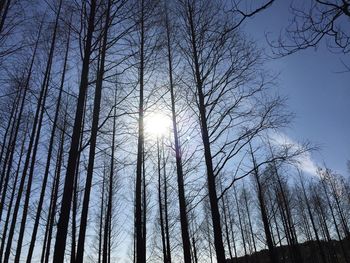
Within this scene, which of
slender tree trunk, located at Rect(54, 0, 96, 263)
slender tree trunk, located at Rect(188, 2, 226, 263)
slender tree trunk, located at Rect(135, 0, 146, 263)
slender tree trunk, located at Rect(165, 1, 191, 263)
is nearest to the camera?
slender tree trunk, located at Rect(54, 0, 96, 263)

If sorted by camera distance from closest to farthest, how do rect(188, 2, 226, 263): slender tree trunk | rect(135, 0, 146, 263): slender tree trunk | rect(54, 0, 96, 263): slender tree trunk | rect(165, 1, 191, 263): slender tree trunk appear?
rect(54, 0, 96, 263): slender tree trunk
rect(188, 2, 226, 263): slender tree trunk
rect(135, 0, 146, 263): slender tree trunk
rect(165, 1, 191, 263): slender tree trunk

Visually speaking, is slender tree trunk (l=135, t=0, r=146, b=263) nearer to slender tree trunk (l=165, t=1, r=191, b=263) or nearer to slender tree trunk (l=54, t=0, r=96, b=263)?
slender tree trunk (l=165, t=1, r=191, b=263)

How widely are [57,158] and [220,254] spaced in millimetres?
9369

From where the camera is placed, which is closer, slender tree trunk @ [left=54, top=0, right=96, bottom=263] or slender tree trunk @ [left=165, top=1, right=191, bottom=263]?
slender tree trunk @ [left=54, top=0, right=96, bottom=263]

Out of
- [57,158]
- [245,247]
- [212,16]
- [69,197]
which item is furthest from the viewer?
[245,247]

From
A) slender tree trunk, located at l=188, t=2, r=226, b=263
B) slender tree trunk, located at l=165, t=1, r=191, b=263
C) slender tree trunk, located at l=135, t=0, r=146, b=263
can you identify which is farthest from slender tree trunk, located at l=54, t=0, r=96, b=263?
slender tree trunk, located at l=165, t=1, r=191, b=263

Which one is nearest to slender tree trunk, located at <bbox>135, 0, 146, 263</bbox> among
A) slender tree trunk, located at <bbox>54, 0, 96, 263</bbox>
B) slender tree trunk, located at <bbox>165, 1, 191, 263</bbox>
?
slender tree trunk, located at <bbox>165, 1, 191, 263</bbox>

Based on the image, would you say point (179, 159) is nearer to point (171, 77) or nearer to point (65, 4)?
point (171, 77)

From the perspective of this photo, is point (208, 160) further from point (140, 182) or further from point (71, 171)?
point (71, 171)

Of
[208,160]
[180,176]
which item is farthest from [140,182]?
[208,160]

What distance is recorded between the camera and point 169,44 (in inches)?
384

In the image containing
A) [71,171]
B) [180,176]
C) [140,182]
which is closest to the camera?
[71,171]

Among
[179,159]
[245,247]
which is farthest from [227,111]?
[245,247]

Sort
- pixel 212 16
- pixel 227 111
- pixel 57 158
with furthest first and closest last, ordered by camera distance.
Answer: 1. pixel 57 158
2. pixel 212 16
3. pixel 227 111
